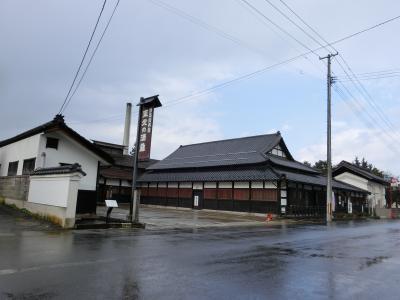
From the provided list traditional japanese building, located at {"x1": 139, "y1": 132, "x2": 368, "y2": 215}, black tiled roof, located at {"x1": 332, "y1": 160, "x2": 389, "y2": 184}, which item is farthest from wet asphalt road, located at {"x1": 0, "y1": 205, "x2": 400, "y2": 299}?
black tiled roof, located at {"x1": 332, "y1": 160, "x2": 389, "y2": 184}

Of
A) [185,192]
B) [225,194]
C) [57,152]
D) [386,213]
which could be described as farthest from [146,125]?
[386,213]

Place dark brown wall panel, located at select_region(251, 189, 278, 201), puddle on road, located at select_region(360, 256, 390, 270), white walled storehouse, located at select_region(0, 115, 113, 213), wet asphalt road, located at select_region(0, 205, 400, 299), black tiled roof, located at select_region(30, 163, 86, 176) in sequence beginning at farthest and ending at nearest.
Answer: dark brown wall panel, located at select_region(251, 189, 278, 201), white walled storehouse, located at select_region(0, 115, 113, 213), black tiled roof, located at select_region(30, 163, 86, 176), puddle on road, located at select_region(360, 256, 390, 270), wet asphalt road, located at select_region(0, 205, 400, 299)

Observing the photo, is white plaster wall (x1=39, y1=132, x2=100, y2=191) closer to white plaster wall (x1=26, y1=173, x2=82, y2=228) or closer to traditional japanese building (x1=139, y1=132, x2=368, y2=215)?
white plaster wall (x1=26, y1=173, x2=82, y2=228)

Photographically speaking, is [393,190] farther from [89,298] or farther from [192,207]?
[89,298]

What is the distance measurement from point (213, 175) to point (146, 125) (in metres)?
18.2

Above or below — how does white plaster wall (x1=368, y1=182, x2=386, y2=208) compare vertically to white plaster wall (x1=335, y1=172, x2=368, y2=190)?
below

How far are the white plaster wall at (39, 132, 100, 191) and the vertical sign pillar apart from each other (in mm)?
3394

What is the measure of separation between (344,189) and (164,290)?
38.1 m

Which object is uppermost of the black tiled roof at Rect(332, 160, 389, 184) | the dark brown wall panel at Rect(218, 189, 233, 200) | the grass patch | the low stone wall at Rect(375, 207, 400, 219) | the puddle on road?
the black tiled roof at Rect(332, 160, 389, 184)

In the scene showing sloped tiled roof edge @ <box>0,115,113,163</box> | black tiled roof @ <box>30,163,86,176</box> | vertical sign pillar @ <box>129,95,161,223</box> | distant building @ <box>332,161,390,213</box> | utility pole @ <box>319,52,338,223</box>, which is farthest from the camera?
distant building @ <box>332,161,390,213</box>

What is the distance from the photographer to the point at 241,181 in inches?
1320

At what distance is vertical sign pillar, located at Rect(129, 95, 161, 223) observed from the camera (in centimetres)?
1803

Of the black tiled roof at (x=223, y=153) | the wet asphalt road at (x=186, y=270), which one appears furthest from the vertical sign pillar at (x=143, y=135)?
the black tiled roof at (x=223, y=153)

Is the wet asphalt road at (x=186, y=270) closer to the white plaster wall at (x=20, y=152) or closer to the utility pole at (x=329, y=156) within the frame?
the white plaster wall at (x=20, y=152)
